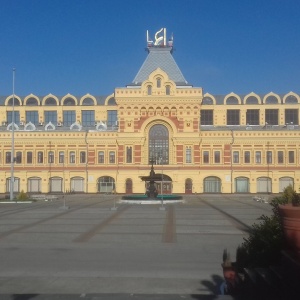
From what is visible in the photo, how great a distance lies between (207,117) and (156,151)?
10746mm

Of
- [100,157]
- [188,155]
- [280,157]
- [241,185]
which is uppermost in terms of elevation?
[188,155]

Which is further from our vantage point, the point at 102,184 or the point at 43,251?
the point at 102,184

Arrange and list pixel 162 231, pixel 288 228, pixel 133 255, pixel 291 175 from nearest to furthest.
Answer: pixel 288 228, pixel 133 255, pixel 162 231, pixel 291 175

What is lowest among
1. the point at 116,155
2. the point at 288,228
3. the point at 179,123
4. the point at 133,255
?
the point at 133,255

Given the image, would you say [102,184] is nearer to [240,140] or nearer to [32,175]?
[32,175]

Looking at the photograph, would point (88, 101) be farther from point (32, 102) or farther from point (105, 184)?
point (105, 184)

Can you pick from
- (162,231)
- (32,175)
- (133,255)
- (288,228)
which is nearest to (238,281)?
(288,228)

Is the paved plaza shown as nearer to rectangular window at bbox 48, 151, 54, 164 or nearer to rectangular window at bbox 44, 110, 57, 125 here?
rectangular window at bbox 48, 151, 54, 164

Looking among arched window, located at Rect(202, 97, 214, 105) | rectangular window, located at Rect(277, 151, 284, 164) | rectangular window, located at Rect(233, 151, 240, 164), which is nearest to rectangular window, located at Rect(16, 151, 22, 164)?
arched window, located at Rect(202, 97, 214, 105)

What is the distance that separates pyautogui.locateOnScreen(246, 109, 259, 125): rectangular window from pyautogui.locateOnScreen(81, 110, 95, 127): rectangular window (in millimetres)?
24507

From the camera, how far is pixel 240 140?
70750mm

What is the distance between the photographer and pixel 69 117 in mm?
80438

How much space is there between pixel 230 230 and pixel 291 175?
47583 millimetres

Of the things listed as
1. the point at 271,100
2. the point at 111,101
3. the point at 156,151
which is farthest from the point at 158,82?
the point at 271,100
